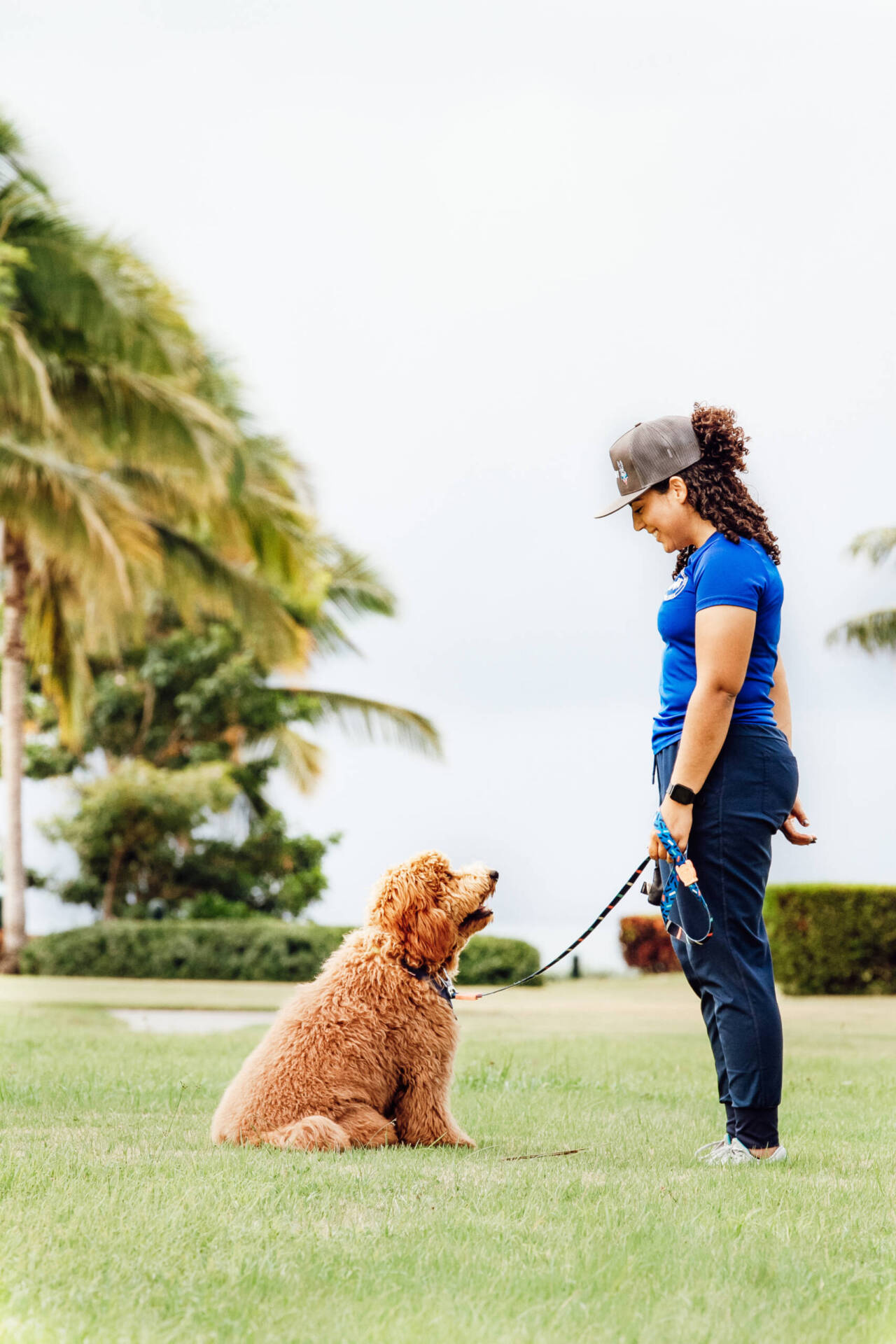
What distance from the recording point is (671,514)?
4.28 meters

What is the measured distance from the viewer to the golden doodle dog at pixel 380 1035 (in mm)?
4285

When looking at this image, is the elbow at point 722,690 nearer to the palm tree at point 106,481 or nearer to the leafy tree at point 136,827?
the palm tree at point 106,481

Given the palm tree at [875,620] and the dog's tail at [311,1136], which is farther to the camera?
the palm tree at [875,620]

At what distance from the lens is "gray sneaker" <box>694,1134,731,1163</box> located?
13.8ft

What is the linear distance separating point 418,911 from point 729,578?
1582 mm

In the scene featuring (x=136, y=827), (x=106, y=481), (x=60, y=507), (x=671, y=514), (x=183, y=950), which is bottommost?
(x=183, y=950)

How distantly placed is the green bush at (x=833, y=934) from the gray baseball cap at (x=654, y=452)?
15.1m

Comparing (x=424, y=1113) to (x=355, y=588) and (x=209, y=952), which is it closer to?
(x=209, y=952)

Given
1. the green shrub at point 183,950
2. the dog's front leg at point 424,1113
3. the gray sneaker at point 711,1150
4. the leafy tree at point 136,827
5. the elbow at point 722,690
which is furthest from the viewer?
the leafy tree at point 136,827

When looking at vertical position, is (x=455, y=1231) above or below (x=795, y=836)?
below

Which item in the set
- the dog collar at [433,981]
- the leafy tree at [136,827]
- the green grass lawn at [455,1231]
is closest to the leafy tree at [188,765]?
the leafy tree at [136,827]

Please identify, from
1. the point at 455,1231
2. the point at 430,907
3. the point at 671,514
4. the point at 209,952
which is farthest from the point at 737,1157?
the point at 209,952

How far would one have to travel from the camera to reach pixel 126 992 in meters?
17.4

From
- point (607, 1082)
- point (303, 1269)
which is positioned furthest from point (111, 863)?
point (303, 1269)
